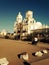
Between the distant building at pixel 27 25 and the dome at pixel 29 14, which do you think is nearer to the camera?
the distant building at pixel 27 25

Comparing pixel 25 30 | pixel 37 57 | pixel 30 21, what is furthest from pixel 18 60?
pixel 30 21

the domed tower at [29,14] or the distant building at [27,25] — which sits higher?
the domed tower at [29,14]

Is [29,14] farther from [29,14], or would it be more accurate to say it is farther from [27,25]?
[27,25]

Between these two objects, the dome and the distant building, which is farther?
the dome

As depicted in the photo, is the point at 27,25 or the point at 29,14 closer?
the point at 27,25

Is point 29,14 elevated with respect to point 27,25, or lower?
elevated

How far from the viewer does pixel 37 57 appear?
34.3 ft

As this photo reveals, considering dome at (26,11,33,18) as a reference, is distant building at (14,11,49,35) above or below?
below

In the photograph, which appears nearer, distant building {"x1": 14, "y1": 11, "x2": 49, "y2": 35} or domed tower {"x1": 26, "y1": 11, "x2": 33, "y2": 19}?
distant building {"x1": 14, "y1": 11, "x2": 49, "y2": 35}

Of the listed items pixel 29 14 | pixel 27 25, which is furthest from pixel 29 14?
pixel 27 25

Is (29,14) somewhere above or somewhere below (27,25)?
above

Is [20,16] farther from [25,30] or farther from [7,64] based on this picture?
[7,64]

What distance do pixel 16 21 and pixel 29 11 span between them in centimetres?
664

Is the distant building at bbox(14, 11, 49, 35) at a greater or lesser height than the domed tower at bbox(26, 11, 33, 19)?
lesser
